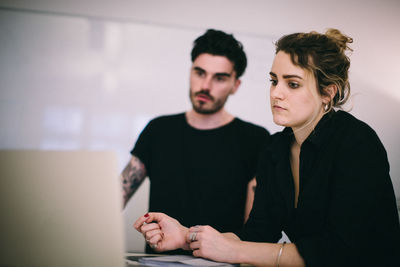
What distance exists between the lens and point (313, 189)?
1.06m

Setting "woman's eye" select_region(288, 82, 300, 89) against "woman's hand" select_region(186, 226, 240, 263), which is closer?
"woman's hand" select_region(186, 226, 240, 263)

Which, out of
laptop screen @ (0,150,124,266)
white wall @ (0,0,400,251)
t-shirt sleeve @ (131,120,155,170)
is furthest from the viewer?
white wall @ (0,0,400,251)

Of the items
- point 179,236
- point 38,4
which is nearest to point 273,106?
point 179,236

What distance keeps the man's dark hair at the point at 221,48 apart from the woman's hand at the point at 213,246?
1.16 m

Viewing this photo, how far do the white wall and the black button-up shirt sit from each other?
53.1 inches

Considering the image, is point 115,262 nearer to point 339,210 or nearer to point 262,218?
point 339,210

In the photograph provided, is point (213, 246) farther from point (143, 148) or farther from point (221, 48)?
point (221, 48)

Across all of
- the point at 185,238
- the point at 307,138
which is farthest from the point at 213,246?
the point at 307,138

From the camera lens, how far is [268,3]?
2.62m

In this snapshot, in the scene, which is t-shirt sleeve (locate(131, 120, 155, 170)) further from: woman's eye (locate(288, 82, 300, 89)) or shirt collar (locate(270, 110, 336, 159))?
woman's eye (locate(288, 82, 300, 89))

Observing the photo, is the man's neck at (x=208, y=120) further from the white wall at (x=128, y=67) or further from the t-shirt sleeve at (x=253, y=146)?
the white wall at (x=128, y=67)

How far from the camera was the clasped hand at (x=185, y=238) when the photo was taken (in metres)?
0.92

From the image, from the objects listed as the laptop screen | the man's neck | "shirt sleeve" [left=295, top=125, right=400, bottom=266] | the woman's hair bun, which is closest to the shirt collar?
"shirt sleeve" [left=295, top=125, right=400, bottom=266]

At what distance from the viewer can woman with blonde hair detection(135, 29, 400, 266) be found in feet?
3.05
